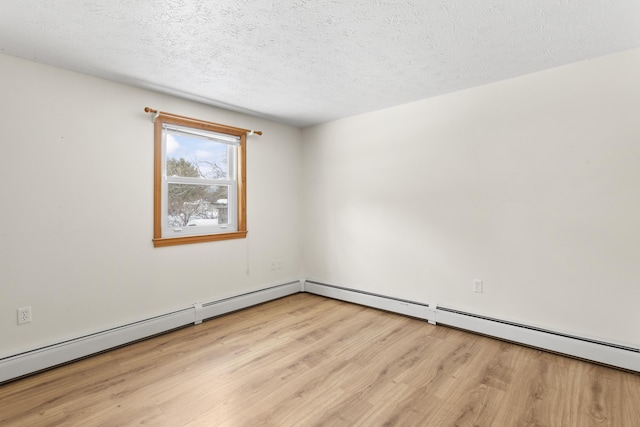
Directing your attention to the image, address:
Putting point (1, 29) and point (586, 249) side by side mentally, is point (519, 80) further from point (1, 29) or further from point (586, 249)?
point (1, 29)

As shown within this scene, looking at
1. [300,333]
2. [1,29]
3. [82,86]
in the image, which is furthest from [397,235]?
[1,29]

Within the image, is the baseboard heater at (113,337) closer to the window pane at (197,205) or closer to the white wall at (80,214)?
the white wall at (80,214)

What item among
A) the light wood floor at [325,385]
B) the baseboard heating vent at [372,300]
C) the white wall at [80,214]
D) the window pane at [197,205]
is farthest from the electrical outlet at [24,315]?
the baseboard heating vent at [372,300]

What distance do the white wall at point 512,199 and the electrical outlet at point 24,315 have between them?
302 cm

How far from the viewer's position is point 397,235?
11.5ft

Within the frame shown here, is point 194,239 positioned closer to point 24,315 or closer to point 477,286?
point 24,315

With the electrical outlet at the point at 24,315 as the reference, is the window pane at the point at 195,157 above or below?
above

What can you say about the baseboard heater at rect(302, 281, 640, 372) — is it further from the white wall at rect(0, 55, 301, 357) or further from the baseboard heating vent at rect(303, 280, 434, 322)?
the white wall at rect(0, 55, 301, 357)

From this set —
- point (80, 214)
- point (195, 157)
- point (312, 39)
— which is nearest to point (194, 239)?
point (195, 157)

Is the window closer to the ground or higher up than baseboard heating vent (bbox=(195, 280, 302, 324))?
higher up

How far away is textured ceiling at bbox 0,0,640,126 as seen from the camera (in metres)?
1.77

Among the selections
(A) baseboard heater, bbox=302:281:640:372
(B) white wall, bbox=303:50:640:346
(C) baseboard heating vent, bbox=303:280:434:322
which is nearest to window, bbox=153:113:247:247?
(C) baseboard heating vent, bbox=303:280:434:322

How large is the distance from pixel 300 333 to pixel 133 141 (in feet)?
7.78

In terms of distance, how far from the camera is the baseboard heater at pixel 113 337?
2.21 meters
